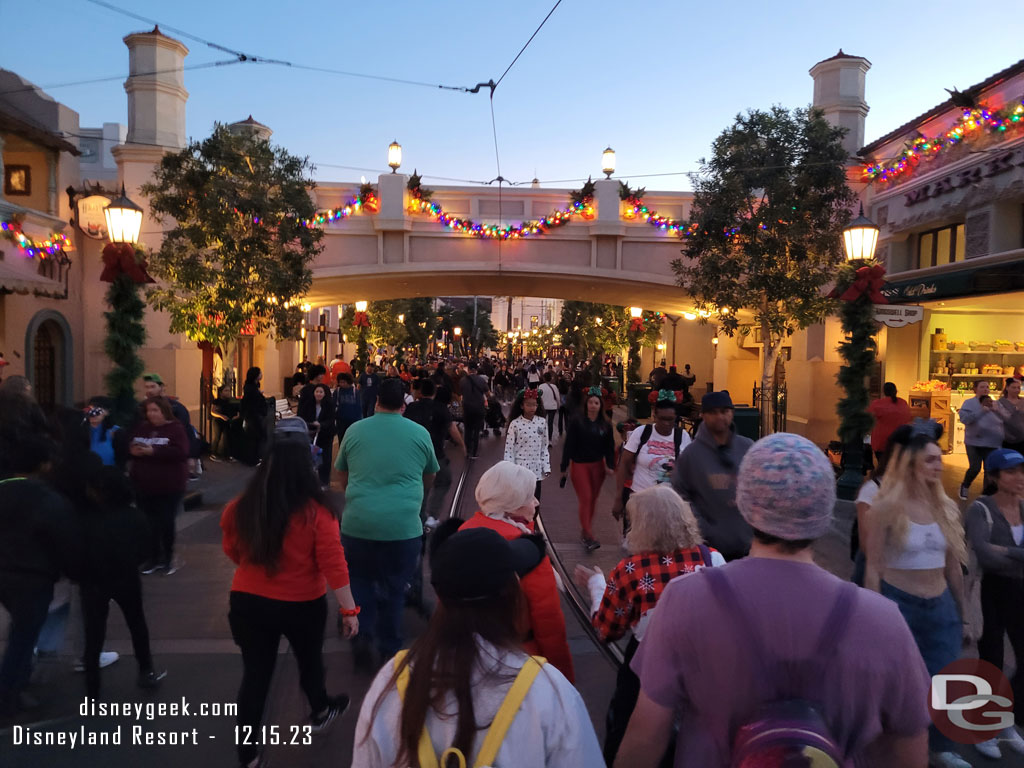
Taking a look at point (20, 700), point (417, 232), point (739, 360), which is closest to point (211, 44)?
point (417, 232)

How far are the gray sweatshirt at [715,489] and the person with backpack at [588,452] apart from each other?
9.94ft

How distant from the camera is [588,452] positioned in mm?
8172

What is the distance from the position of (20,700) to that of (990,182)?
49.5 ft

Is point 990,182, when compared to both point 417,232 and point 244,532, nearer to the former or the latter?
point 417,232

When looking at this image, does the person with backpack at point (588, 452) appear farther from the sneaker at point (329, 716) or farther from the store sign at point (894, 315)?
the store sign at point (894, 315)

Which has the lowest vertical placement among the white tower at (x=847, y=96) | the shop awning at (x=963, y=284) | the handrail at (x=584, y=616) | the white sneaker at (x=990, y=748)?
the handrail at (x=584, y=616)

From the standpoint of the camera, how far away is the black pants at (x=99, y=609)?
4289 millimetres

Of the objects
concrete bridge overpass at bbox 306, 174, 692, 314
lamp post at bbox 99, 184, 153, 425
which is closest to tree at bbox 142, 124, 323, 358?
concrete bridge overpass at bbox 306, 174, 692, 314

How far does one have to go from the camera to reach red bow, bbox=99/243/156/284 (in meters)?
9.20

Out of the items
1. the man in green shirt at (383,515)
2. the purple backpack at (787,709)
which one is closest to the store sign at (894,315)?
the man in green shirt at (383,515)

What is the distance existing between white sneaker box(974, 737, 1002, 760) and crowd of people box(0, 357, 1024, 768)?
13 mm

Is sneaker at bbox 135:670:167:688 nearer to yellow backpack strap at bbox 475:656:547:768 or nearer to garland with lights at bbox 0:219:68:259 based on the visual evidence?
yellow backpack strap at bbox 475:656:547:768

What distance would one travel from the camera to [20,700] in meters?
4.25

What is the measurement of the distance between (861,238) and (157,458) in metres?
9.03
